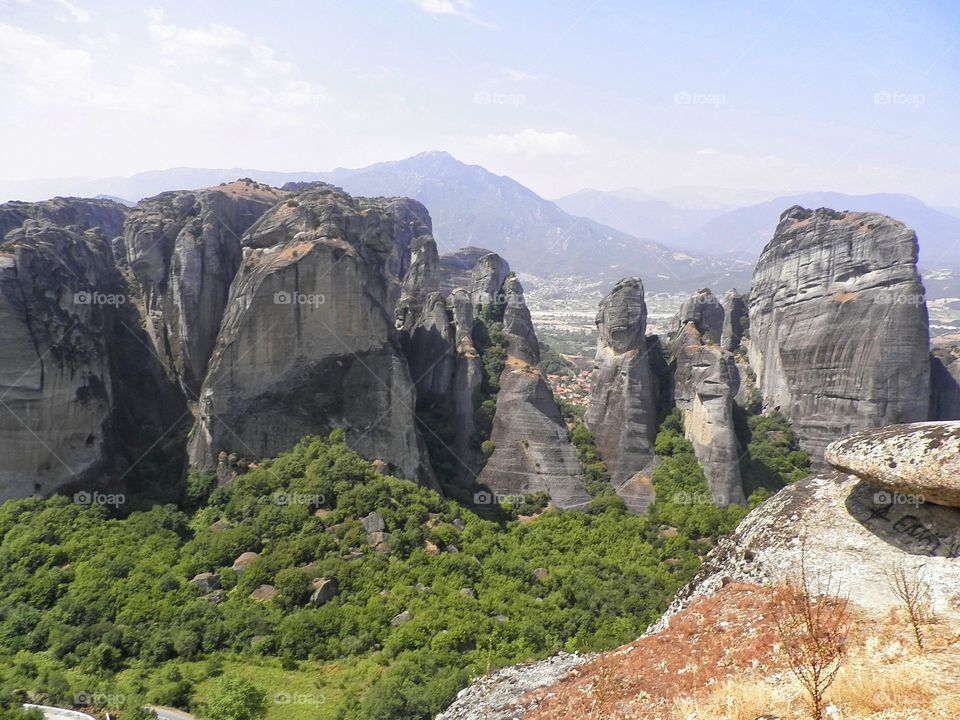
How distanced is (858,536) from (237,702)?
537 inches

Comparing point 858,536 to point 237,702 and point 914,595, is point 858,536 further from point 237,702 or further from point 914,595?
→ point 237,702

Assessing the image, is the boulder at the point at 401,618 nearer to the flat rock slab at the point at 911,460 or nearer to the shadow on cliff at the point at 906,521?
the shadow on cliff at the point at 906,521

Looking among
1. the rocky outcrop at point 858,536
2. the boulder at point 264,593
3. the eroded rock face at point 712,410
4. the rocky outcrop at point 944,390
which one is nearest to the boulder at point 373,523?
the boulder at point 264,593

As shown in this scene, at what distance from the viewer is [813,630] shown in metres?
5.59

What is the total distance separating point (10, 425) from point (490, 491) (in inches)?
785

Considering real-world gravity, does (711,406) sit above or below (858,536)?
below

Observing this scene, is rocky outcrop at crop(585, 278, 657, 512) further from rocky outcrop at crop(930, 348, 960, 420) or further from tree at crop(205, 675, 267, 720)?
tree at crop(205, 675, 267, 720)

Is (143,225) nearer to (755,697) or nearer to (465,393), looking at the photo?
(465,393)

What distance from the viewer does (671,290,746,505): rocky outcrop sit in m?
25.6

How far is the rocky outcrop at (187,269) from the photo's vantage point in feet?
91.5

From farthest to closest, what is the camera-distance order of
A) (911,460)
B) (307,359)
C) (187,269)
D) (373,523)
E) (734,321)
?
1. (734,321)
2. (187,269)
3. (307,359)
4. (373,523)
5. (911,460)

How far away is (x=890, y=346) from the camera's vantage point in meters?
26.6

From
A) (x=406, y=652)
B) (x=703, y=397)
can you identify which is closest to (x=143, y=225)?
(x=406, y=652)

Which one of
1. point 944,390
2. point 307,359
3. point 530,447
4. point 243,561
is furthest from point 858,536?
point 944,390
